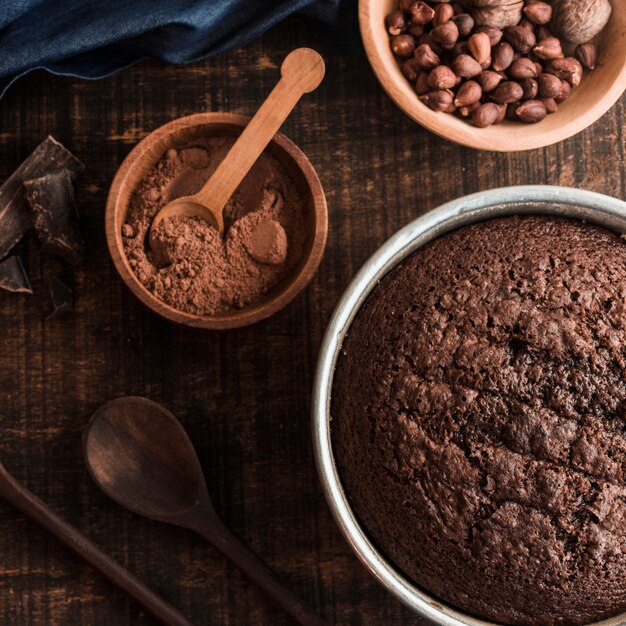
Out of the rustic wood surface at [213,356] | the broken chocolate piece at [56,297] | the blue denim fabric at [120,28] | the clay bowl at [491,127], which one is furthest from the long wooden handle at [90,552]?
the clay bowl at [491,127]

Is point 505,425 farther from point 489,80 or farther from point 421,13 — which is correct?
point 421,13

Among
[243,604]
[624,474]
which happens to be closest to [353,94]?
[624,474]

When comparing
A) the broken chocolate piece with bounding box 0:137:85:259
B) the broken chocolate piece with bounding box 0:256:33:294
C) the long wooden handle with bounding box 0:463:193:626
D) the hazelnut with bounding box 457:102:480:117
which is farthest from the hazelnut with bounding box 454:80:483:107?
the long wooden handle with bounding box 0:463:193:626

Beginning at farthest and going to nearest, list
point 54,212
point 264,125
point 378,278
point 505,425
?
point 54,212 → point 264,125 → point 378,278 → point 505,425

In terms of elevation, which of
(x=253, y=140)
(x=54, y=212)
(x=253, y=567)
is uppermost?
(x=253, y=140)

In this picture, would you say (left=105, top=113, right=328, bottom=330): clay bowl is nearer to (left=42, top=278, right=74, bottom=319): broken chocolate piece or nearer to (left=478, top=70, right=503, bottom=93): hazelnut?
(left=42, top=278, right=74, bottom=319): broken chocolate piece

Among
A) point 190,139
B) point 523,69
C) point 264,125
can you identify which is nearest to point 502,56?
point 523,69

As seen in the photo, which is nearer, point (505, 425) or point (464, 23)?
point (505, 425)
